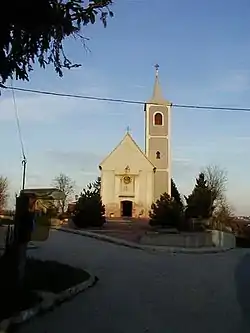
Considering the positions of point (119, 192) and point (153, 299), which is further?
point (119, 192)

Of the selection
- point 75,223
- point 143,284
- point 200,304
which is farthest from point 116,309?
point 75,223

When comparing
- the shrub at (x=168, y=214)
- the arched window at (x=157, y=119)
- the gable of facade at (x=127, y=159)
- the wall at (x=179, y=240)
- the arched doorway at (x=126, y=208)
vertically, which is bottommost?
the wall at (x=179, y=240)

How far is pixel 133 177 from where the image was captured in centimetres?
7162

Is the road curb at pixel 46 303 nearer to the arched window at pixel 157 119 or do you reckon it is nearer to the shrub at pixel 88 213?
the shrub at pixel 88 213

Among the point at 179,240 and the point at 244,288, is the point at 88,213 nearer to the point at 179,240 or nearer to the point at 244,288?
the point at 179,240

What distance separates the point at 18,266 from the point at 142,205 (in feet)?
195

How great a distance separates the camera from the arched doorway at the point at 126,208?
70625 mm

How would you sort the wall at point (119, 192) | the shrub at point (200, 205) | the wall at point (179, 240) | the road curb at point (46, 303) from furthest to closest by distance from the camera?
1. the wall at point (119, 192)
2. the shrub at point (200, 205)
3. the wall at point (179, 240)
4. the road curb at point (46, 303)

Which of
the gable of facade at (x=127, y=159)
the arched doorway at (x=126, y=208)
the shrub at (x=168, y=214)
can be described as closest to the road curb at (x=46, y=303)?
the shrub at (x=168, y=214)

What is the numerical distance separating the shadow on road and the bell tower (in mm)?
48144

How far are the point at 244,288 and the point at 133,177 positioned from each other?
56568mm

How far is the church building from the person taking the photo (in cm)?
7056

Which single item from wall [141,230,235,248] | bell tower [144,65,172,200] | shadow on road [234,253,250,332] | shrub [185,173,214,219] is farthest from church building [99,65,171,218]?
shadow on road [234,253,250,332]

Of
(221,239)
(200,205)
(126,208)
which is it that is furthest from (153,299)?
(126,208)
